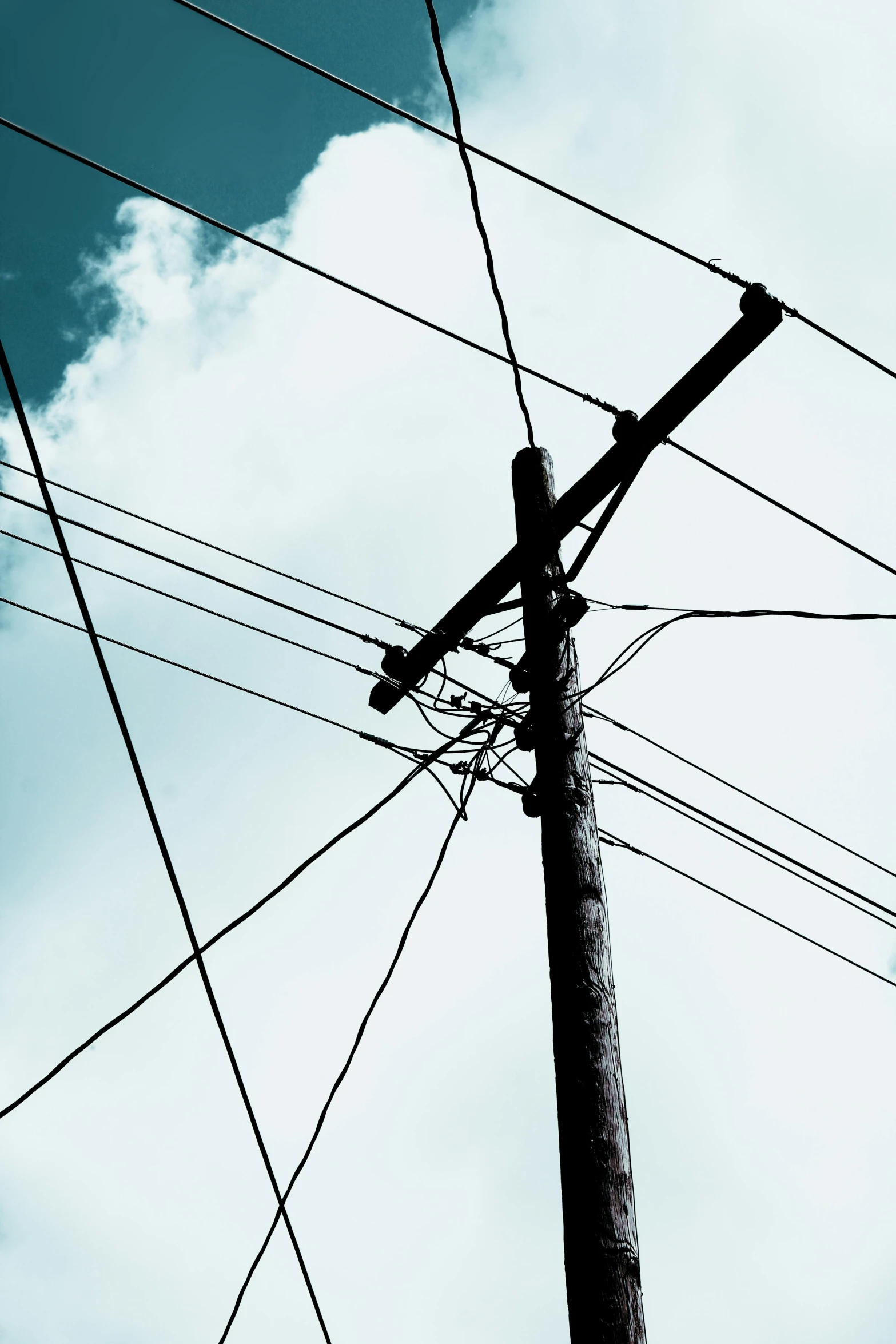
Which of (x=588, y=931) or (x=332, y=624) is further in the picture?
(x=332, y=624)

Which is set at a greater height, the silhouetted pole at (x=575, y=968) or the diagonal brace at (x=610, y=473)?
the diagonal brace at (x=610, y=473)

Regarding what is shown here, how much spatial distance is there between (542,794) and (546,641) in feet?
2.89

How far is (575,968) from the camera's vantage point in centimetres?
386

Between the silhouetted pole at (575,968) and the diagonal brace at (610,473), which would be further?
the diagonal brace at (610,473)

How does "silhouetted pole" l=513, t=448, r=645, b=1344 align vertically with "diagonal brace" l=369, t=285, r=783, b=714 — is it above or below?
→ below

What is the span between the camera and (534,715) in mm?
4727

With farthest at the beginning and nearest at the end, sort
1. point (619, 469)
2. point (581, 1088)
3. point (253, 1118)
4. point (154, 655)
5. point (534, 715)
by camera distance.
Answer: point (154, 655)
point (619, 469)
point (534, 715)
point (253, 1118)
point (581, 1088)

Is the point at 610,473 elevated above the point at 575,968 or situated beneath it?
elevated above

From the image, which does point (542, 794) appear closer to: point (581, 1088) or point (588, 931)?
point (588, 931)

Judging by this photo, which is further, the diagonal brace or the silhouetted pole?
the diagonal brace

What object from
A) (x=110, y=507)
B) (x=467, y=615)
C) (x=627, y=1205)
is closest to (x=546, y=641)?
(x=467, y=615)

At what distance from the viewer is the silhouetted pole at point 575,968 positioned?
318 centimetres

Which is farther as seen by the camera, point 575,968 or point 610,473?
point 610,473

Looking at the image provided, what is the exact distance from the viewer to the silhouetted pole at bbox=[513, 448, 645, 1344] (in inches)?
125
